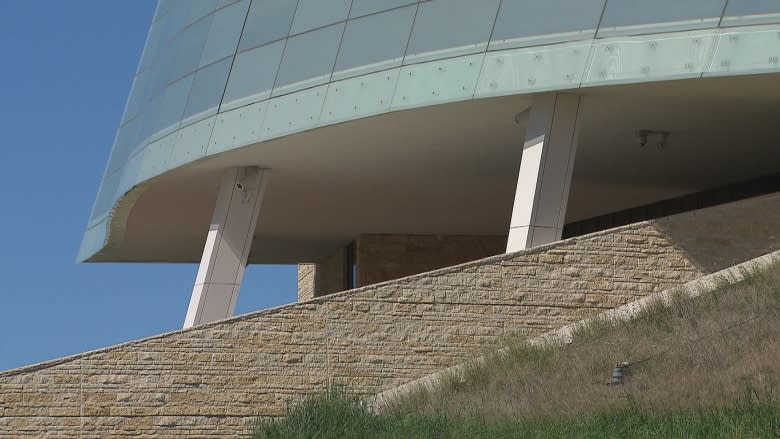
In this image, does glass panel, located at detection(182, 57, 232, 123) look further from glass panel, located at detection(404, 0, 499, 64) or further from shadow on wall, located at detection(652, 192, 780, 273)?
shadow on wall, located at detection(652, 192, 780, 273)

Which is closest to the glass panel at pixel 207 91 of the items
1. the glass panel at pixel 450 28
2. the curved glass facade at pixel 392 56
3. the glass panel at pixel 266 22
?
the curved glass facade at pixel 392 56

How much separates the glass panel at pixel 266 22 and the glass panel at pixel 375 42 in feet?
5.22

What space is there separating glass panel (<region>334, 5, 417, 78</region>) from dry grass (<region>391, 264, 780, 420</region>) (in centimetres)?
578

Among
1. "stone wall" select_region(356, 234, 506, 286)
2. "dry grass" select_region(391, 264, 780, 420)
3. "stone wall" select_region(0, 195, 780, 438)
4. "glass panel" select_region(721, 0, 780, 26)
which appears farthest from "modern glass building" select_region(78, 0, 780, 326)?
"dry grass" select_region(391, 264, 780, 420)

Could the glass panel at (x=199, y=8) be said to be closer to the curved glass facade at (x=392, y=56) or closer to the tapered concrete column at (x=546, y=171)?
the curved glass facade at (x=392, y=56)

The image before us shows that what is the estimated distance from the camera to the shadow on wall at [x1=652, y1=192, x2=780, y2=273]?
19.2 m

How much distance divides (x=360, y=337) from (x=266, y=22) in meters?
7.46

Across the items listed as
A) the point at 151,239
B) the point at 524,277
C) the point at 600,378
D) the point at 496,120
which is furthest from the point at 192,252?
the point at 600,378

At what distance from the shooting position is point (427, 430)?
13648mm

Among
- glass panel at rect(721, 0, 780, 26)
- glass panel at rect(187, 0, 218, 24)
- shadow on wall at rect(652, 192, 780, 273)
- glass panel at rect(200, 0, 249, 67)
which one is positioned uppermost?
glass panel at rect(187, 0, 218, 24)

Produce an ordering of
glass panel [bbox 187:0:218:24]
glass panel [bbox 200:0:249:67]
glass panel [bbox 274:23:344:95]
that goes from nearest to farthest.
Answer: glass panel [bbox 274:23:344:95]
glass panel [bbox 200:0:249:67]
glass panel [bbox 187:0:218:24]

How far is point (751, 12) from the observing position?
18500 millimetres

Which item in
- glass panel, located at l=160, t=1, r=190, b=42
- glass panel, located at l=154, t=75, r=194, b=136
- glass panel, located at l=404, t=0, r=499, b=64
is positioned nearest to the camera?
glass panel, located at l=404, t=0, r=499, b=64

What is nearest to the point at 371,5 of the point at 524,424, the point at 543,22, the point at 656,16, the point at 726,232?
the point at 543,22
